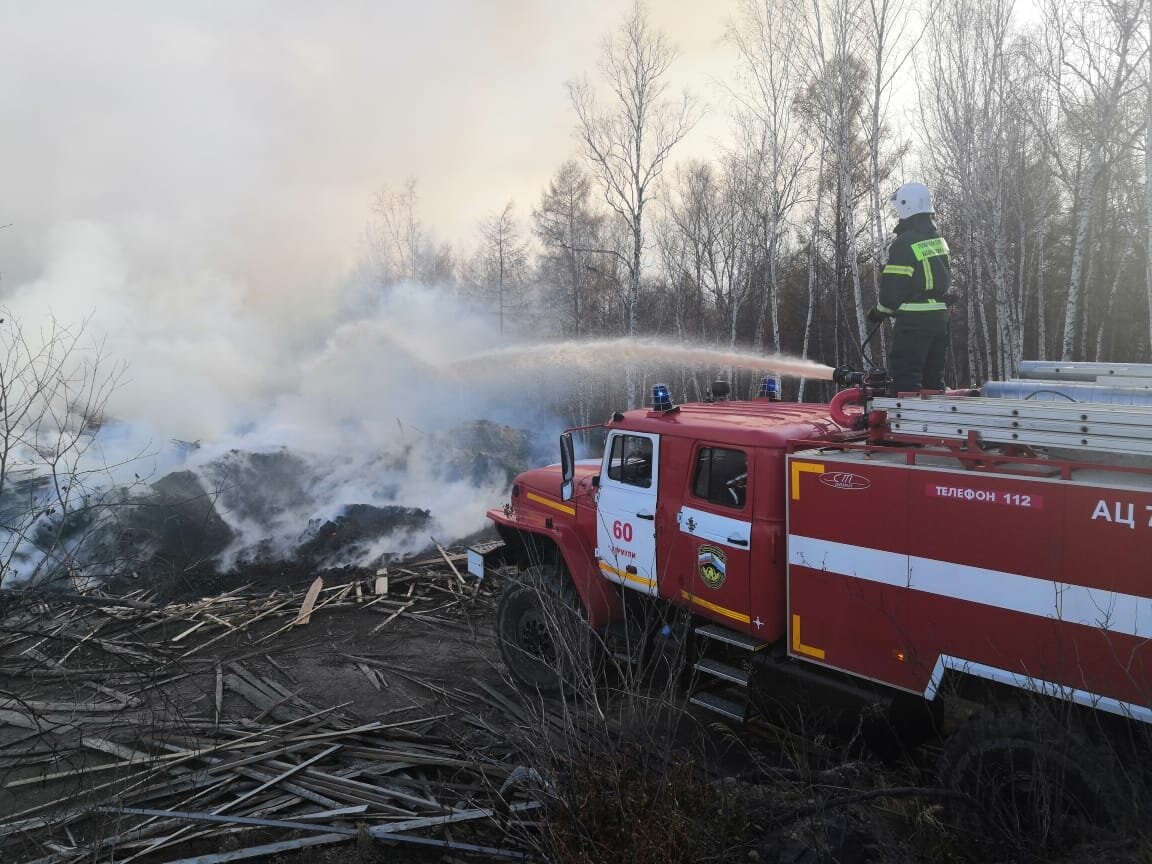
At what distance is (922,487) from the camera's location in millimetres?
3842

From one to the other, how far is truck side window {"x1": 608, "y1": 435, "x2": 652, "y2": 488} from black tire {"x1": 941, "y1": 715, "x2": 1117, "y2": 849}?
285cm

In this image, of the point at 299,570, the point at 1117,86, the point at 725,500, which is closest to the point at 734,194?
the point at 1117,86

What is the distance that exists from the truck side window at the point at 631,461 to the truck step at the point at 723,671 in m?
1.48

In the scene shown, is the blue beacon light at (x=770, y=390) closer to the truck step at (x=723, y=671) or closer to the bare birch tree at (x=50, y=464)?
the truck step at (x=723, y=671)

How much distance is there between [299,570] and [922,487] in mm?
10463

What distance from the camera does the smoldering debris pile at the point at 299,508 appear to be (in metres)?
11.7

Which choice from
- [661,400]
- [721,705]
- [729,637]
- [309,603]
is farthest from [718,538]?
[309,603]

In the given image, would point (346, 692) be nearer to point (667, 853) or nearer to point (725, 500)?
point (725, 500)

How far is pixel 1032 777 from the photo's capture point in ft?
10.7

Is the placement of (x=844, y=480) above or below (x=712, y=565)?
above

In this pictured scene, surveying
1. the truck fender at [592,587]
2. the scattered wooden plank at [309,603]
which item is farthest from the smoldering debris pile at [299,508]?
the truck fender at [592,587]

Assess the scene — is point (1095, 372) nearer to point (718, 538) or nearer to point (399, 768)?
point (718, 538)

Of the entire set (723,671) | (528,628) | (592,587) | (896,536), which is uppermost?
(896,536)

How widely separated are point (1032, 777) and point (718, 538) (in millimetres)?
2233
